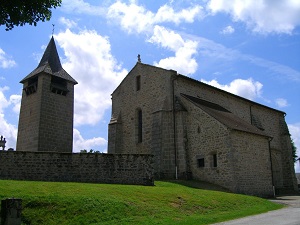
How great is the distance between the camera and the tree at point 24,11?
32.6ft

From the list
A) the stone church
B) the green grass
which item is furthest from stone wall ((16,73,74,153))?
the green grass

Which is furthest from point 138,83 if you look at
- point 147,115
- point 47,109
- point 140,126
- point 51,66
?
point 51,66

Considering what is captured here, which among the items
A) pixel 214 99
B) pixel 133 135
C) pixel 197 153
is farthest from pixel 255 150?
pixel 133 135

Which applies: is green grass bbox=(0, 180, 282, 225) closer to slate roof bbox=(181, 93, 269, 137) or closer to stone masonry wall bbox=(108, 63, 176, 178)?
slate roof bbox=(181, 93, 269, 137)

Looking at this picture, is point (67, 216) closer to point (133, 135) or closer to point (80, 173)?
point (80, 173)

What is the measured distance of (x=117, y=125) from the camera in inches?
1224

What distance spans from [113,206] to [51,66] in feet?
78.1

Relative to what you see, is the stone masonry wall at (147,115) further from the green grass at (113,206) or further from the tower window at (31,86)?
the green grass at (113,206)

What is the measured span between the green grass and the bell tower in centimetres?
1633

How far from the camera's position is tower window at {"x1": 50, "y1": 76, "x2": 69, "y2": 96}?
31.6 metres

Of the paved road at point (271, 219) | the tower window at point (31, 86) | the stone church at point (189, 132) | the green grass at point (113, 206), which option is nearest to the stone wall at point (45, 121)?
the tower window at point (31, 86)

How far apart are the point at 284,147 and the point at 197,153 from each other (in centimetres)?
1687

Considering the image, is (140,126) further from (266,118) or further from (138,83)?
(266,118)

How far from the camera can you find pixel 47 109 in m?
30.3
